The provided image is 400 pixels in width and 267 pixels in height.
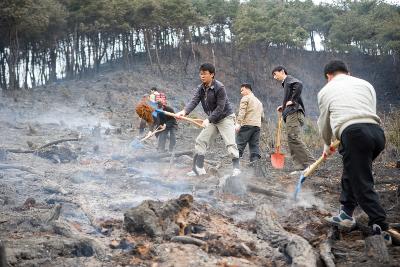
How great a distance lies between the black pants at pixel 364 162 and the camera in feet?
12.5

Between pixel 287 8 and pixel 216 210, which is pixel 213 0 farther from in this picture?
pixel 216 210

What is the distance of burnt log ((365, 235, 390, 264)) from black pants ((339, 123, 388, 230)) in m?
0.34

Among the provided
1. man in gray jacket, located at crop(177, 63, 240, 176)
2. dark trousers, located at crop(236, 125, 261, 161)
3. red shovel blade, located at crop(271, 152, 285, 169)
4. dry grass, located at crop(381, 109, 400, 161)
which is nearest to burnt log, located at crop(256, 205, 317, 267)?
man in gray jacket, located at crop(177, 63, 240, 176)

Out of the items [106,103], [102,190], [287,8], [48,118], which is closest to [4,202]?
[102,190]

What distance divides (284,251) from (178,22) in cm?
3080

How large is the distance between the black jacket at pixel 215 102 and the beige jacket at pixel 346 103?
2.75 metres

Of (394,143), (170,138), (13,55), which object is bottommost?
(394,143)

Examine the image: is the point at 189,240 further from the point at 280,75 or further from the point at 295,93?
the point at 280,75

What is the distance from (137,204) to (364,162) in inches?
110

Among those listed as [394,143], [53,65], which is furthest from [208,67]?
[53,65]

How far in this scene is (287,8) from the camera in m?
39.5

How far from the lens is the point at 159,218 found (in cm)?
415

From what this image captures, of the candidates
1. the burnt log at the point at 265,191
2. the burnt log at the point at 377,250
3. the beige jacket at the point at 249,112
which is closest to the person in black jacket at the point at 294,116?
the beige jacket at the point at 249,112

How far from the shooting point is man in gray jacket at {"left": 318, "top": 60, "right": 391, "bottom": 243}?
3.83 metres
